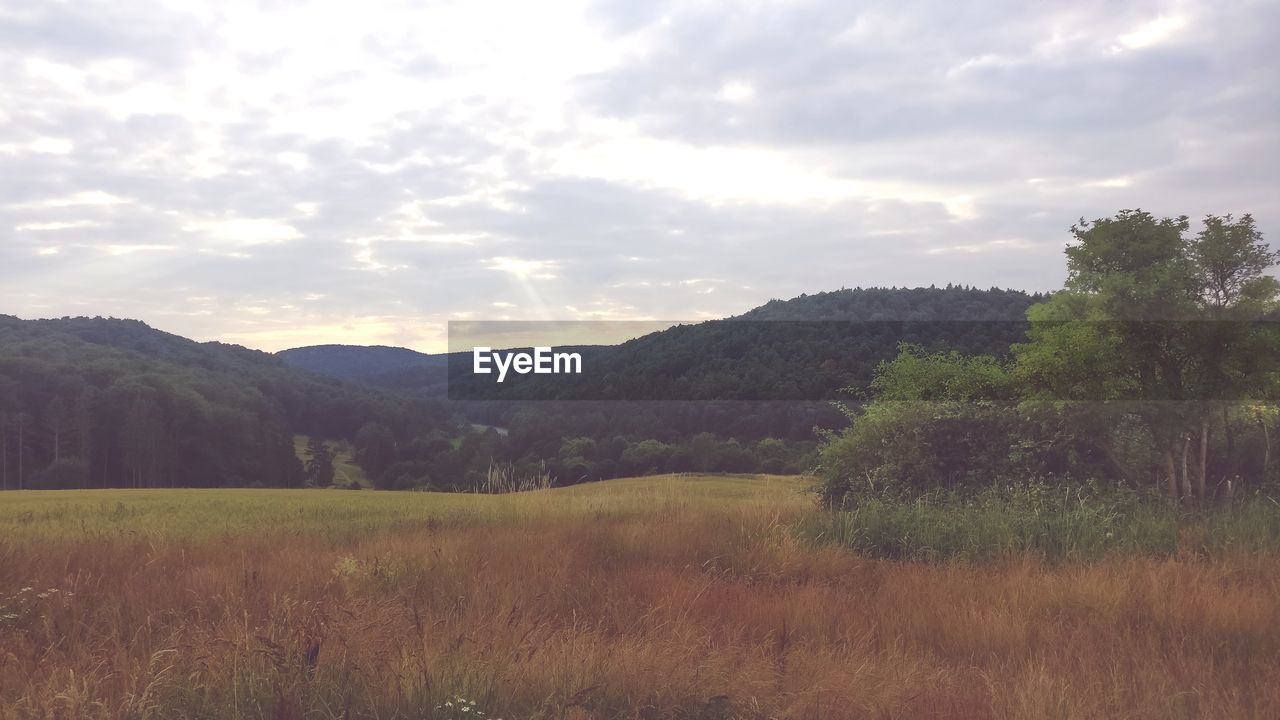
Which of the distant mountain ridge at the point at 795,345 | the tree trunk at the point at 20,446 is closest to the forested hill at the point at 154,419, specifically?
the tree trunk at the point at 20,446

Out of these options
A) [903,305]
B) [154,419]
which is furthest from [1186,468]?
[154,419]

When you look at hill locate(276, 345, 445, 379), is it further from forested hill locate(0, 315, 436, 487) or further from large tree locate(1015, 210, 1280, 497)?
large tree locate(1015, 210, 1280, 497)

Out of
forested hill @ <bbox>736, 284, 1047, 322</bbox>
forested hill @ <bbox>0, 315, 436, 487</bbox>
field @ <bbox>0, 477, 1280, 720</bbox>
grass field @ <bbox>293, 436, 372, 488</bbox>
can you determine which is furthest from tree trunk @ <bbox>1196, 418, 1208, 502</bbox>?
forested hill @ <bbox>0, 315, 436, 487</bbox>

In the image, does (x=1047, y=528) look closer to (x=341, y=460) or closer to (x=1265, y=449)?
(x=1265, y=449)

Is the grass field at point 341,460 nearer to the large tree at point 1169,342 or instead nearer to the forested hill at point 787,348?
the forested hill at point 787,348

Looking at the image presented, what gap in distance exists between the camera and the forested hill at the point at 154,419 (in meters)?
47.4

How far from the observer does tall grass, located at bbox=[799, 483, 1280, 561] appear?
887 cm

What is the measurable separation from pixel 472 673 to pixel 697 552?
495cm

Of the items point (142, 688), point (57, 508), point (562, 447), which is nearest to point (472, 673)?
point (142, 688)

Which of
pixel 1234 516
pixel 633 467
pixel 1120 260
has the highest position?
pixel 1120 260

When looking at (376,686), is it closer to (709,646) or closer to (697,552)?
(709,646)

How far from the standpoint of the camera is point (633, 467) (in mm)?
30344

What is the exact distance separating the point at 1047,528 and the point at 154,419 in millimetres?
50012

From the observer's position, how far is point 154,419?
46.2 meters
